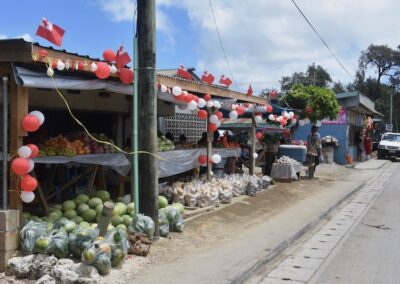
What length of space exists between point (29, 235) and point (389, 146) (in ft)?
111

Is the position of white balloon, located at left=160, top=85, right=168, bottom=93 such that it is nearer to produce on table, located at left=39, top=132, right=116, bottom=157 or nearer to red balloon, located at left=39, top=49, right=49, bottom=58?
produce on table, located at left=39, top=132, right=116, bottom=157

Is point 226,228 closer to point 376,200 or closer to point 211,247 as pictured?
point 211,247

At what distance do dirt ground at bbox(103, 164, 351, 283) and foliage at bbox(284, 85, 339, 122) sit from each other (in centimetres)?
382

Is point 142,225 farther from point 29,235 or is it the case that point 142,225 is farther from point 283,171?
point 283,171

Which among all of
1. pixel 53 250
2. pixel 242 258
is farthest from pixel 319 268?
pixel 53 250

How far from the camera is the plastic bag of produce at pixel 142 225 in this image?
7379 millimetres

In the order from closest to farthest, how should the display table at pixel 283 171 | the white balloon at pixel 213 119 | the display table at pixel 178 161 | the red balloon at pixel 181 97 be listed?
the red balloon at pixel 181 97
the display table at pixel 178 161
the white balloon at pixel 213 119
the display table at pixel 283 171

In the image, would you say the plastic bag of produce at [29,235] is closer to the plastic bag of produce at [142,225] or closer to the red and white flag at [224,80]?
the plastic bag of produce at [142,225]

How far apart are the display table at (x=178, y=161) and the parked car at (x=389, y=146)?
26.0 m

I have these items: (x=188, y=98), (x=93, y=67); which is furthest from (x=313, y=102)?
(x=93, y=67)

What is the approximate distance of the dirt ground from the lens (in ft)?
22.2

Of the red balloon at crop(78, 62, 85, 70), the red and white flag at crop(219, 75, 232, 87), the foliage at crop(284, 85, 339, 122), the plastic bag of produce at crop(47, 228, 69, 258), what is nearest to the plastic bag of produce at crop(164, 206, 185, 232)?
the plastic bag of produce at crop(47, 228, 69, 258)

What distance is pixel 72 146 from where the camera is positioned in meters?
8.27

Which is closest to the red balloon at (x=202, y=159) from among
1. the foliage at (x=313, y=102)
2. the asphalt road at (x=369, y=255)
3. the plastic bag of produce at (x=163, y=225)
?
the asphalt road at (x=369, y=255)
